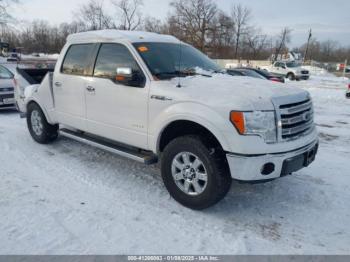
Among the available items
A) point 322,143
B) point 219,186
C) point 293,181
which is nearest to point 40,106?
point 219,186

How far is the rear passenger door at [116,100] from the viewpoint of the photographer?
399cm

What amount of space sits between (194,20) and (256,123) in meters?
54.7

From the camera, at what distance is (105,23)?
50719 mm

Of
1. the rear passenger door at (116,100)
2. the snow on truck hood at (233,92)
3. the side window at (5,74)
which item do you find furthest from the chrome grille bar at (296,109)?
the side window at (5,74)

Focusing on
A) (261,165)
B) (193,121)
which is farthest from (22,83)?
(261,165)

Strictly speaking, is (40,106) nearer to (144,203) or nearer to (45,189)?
(45,189)

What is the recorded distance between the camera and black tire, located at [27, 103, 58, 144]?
5879 mm

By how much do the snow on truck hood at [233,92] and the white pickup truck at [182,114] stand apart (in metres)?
0.01

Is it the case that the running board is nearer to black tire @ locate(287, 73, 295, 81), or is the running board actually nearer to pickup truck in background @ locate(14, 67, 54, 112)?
pickup truck in background @ locate(14, 67, 54, 112)

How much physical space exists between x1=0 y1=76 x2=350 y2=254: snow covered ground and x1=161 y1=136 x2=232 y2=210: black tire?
0.56 feet

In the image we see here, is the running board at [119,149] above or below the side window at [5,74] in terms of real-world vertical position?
below

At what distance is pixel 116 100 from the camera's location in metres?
4.26

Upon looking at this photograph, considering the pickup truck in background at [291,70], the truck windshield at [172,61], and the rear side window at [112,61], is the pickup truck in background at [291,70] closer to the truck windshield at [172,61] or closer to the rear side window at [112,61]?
the truck windshield at [172,61]

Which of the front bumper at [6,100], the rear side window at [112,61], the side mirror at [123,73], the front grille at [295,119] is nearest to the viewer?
the front grille at [295,119]
